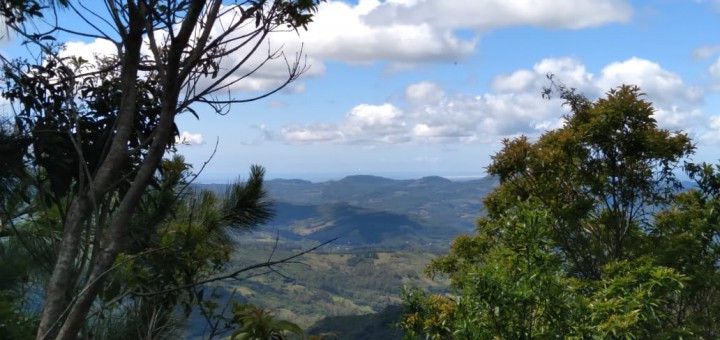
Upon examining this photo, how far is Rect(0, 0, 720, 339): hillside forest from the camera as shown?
7.54ft

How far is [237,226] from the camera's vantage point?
834 cm

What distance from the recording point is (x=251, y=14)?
9.08 ft

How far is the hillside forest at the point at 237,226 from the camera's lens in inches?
90.4

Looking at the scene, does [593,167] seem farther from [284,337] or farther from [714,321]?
[284,337]

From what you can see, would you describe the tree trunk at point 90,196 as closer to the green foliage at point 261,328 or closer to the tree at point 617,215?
the green foliage at point 261,328

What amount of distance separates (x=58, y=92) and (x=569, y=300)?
3.78 meters

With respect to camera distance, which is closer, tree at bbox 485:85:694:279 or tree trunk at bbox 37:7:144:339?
tree trunk at bbox 37:7:144:339

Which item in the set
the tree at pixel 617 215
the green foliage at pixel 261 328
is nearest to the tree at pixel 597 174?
the tree at pixel 617 215

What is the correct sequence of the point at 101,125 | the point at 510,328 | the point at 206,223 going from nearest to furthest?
the point at 101,125, the point at 510,328, the point at 206,223

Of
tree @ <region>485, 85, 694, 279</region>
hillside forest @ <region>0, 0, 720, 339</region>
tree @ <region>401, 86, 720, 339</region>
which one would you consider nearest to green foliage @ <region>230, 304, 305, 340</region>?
hillside forest @ <region>0, 0, 720, 339</region>

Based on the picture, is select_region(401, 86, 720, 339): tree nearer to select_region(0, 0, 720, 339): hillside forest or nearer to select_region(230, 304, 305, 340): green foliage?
select_region(0, 0, 720, 339): hillside forest

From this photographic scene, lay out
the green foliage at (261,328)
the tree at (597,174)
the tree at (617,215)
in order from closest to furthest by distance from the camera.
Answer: the green foliage at (261,328) < the tree at (617,215) < the tree at (597,174)

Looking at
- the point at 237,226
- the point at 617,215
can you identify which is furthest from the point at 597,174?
the point at 237,226

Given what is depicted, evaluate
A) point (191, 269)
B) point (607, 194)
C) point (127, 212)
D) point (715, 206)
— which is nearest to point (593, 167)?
point (607, 194)
